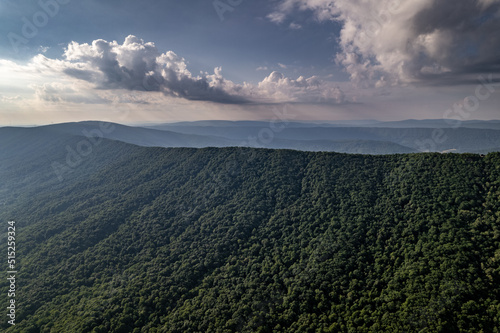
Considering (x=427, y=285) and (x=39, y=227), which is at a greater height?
(x=427, y=285)

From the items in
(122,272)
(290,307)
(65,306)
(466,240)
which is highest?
(466,240)

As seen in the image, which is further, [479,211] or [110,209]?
[110,209]

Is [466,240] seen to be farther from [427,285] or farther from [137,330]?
[137,330]

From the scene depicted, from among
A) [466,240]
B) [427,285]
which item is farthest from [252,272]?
[466,240]

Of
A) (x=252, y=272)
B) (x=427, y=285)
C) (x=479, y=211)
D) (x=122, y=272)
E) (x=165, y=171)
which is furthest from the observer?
(x=165, y=171)

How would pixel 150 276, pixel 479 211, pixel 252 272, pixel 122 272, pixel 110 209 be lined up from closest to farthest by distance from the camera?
pixel 479 211 → pixel 252 272 → pixel 150 276 → pixel 122 272 → pixel 110 209

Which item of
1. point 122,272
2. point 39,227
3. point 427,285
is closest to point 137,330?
point 122,272
